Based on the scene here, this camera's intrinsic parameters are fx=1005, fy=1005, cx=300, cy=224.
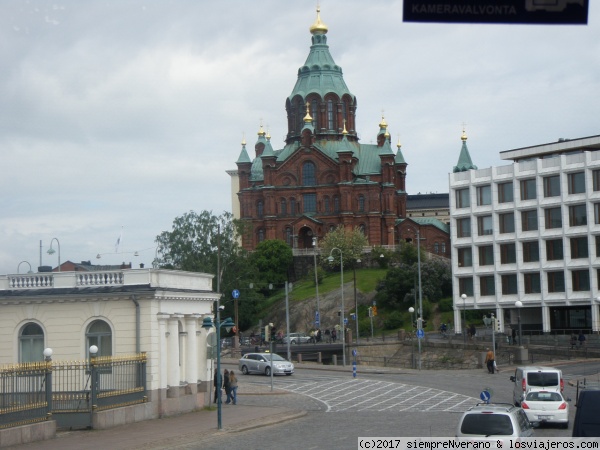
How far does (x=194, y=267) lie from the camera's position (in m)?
103

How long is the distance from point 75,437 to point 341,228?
91330 millimetres

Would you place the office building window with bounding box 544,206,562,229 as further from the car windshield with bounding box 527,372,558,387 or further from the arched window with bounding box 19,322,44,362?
the arched window with bounding box 19,322,44,362

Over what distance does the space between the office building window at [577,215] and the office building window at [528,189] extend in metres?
3.88

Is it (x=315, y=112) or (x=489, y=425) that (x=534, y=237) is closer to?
(x=315, y=112)

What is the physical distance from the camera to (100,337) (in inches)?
1516

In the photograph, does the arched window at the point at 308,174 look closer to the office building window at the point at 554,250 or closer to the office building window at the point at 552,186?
the office building window at the point at 552,186

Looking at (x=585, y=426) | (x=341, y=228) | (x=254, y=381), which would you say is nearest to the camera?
(x=585, y=426)

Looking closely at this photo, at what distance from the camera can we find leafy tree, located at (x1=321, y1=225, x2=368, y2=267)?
117188mm

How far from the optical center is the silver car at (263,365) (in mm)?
64206

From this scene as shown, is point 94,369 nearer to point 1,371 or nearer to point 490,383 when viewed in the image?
point 1,371

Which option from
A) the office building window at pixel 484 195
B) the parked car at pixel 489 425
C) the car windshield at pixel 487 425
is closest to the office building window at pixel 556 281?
the office building window at pixel 484 195

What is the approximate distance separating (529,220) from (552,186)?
376cm

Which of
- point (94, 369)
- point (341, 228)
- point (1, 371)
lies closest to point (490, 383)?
point (94, 369)

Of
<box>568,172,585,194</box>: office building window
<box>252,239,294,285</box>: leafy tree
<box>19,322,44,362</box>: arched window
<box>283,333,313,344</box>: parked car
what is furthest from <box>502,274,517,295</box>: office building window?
<box>19,322,44,362</box>: arched window
